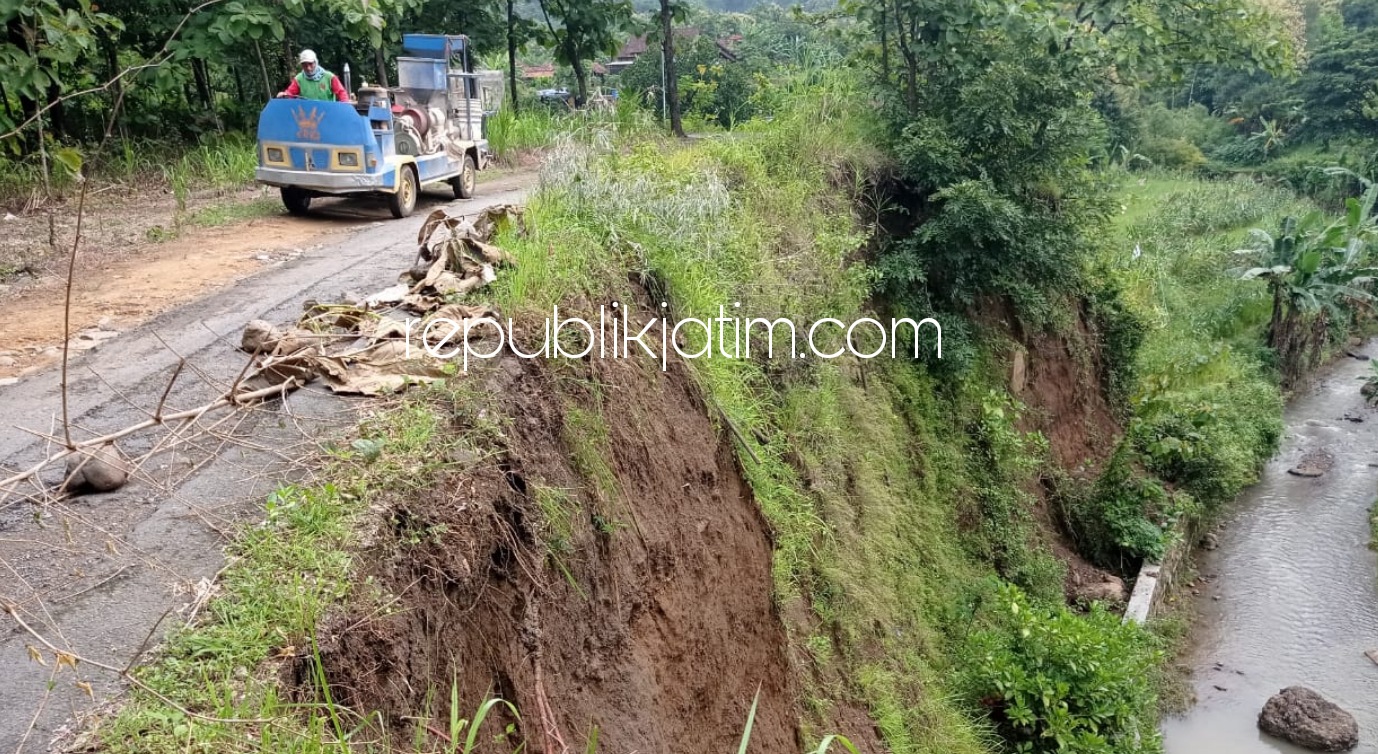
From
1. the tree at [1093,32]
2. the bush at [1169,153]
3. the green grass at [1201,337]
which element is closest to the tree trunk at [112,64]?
the tree at [1093,32]

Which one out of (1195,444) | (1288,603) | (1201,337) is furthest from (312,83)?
(1201,337)

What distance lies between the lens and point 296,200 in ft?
32.6

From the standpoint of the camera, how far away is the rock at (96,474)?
408 centimetres

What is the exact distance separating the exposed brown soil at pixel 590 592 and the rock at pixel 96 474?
47.6 inches

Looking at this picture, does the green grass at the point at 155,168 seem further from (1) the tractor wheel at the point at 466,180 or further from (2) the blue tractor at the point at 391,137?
(1) the tractor wheel at the point at 466,180

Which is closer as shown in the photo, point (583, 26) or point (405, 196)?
point (405, 196)

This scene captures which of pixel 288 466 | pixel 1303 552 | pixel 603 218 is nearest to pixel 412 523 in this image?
pixel 288 466

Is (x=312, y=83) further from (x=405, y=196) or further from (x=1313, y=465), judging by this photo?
(x=1313, y=465)

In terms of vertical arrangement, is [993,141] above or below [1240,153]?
above

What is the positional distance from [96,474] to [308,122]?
5.80 m

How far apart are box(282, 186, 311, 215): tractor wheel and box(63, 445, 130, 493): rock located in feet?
20.3

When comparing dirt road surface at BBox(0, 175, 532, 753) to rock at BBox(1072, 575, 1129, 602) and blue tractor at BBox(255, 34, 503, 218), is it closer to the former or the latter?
blue tractor at BBox(255, 34, 503, 218)

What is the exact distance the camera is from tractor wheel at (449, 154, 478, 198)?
11.4 meters

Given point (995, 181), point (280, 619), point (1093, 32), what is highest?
point (1093, 32)
